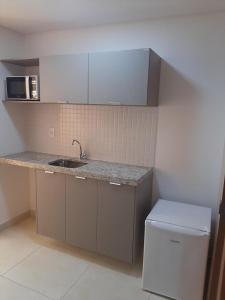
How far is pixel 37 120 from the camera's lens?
3.17 meters

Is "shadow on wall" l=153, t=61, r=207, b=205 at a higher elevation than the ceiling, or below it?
below

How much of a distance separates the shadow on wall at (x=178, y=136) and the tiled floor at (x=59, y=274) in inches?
36.6

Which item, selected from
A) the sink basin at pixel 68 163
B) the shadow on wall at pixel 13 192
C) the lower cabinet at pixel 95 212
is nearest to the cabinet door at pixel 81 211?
the lower cabinet at pixel 95 212

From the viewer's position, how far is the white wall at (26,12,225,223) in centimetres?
223

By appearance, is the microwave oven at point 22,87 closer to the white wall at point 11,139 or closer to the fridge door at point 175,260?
the white wall at point 11,139

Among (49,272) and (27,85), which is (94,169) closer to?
(49,272)

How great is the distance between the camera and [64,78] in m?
2.46

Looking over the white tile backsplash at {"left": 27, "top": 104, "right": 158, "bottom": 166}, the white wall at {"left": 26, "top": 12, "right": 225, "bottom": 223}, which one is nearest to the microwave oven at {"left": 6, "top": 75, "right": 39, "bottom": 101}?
the white tile backsplash at {"left": 27, "top": 104, "right": 158, "bottom": 166}

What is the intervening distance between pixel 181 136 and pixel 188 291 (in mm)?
1395

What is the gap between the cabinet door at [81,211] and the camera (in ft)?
7.62

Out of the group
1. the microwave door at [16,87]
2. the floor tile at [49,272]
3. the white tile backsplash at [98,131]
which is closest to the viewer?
the floor tile at [49,272]

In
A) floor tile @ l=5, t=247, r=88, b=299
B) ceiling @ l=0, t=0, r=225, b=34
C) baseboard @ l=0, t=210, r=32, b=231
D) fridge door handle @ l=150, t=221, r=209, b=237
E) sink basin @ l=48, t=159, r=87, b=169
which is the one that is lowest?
floor tile @ l=5, t=247, r=88, b=299

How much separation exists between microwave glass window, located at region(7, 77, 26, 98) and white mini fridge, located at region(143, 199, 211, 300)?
1.98 m

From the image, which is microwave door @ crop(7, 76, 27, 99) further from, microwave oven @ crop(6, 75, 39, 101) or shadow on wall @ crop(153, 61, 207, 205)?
shadow on wall @ crop(153, 61, 207, 205)
